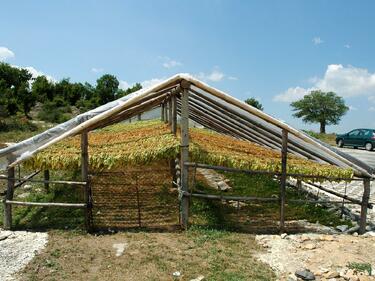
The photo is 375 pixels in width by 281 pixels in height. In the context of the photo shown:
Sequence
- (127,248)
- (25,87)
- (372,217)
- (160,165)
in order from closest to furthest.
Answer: (127,248)
(372,217)
(160,165)
(25,87)

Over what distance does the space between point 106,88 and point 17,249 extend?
42.5 meters

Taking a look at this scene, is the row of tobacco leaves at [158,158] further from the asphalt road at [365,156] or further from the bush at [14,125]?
the bush at [14,125]

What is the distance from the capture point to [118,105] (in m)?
5.55

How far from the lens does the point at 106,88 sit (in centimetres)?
4619

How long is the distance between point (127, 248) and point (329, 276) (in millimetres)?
2580

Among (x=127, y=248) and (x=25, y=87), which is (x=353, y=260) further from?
(x=25, y=87)

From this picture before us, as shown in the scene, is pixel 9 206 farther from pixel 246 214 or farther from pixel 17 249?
pixel 246 214

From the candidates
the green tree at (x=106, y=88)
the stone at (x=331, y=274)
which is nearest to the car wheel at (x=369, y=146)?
the stone at (x=331, y=274)

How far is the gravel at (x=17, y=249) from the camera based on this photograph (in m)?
4.53

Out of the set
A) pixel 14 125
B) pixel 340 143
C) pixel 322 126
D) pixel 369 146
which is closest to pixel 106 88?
pixel 14 125

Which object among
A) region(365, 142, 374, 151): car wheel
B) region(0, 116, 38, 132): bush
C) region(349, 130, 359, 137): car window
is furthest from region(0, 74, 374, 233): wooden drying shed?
region(0, 116, 38, 132): bush

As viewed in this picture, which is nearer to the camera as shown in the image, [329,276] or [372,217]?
[329,276]

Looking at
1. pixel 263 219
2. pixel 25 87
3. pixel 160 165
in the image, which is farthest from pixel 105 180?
pixel 25 87

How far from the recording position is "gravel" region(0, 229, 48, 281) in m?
4.53
